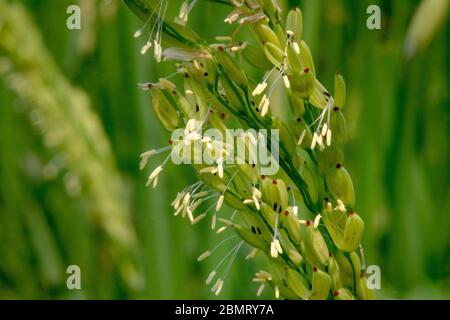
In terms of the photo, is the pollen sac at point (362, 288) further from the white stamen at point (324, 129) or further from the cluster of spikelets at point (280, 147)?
the white stamen at point (324, 129)

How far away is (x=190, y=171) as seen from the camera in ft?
4.91

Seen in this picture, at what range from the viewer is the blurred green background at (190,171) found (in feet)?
4.83

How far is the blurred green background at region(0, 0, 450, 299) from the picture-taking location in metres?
1.47

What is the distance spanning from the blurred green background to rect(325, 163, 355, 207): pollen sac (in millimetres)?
844

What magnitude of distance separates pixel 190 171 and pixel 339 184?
0.93 metres

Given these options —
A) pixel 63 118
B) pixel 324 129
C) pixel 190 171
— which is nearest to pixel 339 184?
pixel 324 129

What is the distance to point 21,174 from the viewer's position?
1.63 metres

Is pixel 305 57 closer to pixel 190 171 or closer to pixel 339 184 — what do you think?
pixel 339 184

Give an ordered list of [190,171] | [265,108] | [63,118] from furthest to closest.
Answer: [190,171], [63,118], [265,108]

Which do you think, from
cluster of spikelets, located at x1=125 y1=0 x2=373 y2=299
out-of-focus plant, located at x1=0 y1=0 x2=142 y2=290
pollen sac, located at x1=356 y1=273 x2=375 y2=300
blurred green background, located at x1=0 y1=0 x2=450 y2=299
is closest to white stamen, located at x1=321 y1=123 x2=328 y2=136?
cluster of spikelets, located at x1=125 y1=0 x2=373 y2=299

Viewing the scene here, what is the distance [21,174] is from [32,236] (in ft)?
0.42

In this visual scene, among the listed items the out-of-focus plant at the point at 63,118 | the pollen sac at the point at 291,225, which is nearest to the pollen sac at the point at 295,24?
the pollen sac at the point at 291,225

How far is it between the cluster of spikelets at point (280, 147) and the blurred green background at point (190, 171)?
82cm
